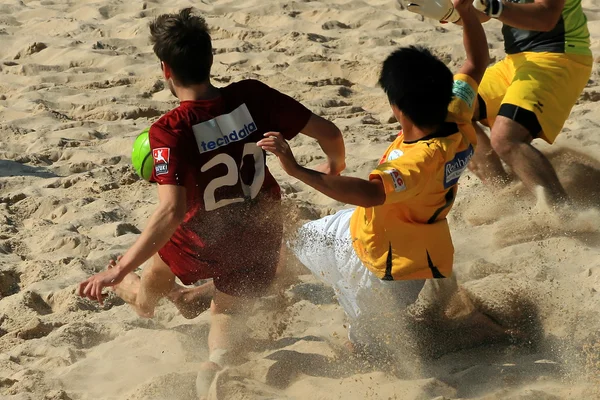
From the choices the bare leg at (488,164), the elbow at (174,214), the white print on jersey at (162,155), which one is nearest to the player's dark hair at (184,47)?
the white print on jersey at (162,155)

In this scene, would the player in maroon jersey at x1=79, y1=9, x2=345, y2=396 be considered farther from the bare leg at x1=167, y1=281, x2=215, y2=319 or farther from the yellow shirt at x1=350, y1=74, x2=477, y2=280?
the yellow shirt at x1=350, y1=74, x2=477, y2=280

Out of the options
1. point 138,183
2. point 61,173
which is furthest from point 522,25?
point 61,173

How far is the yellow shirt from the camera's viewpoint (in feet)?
11.5

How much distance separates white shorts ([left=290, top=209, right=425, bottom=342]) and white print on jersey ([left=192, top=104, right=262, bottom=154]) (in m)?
0.57

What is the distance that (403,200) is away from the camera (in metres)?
3.42

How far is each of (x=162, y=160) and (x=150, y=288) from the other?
0.76m

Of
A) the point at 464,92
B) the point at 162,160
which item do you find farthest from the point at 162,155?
the point at 464,92

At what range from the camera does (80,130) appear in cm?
680

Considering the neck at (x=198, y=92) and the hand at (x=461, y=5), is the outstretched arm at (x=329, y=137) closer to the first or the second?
the neck at (x=198, y=92)

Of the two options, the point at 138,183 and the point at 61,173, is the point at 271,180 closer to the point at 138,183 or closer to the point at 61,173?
the point at 138,183

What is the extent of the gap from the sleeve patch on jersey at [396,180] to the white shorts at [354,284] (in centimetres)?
57

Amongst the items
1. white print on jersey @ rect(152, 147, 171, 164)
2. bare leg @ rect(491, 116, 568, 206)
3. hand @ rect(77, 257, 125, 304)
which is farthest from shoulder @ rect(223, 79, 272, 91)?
bare leg @ rect(491, 116, 568, 206)

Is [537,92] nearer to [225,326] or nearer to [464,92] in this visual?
[464,92]

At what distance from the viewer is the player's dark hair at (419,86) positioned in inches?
133
